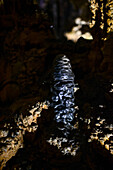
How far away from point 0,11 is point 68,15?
9.79 metres

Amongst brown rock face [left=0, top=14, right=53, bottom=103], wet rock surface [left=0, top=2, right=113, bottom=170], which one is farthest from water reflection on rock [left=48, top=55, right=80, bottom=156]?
brown rock face [left=0, top=14, right=53, bottom=103]

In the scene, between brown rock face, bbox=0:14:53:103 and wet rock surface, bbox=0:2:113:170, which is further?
brown rock face, bbox=0:14:53:103

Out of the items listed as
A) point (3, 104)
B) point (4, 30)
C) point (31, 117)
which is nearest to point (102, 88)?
point (31, 117)

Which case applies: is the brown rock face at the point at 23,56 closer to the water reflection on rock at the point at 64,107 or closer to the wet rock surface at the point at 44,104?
the wet rock surface at the point at 44,104

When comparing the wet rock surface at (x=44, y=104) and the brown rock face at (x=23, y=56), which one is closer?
the wet rock surface at (x=44, y=104)

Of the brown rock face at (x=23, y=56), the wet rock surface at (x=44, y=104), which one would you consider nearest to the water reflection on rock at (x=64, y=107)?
the wet rock surface at (x=44, y=104)

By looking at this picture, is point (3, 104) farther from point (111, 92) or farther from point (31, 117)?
point (111, 92)

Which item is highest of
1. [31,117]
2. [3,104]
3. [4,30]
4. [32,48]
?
[4,30]

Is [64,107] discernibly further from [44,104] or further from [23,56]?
[23,56]

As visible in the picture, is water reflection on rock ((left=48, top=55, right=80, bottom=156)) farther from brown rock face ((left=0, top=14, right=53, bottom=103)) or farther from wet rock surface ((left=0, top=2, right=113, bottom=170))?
brown rock face ((left=0, top=14, right=53, bottom=103))

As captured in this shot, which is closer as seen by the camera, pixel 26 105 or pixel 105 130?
pixel 105 130

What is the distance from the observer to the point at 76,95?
3.33 metres

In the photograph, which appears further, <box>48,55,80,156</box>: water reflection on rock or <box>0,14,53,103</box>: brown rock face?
<box>0,14,53,103</box>: brown rock face

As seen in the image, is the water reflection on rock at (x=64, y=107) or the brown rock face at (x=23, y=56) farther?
the brown rock face at (x=23, y=56)
